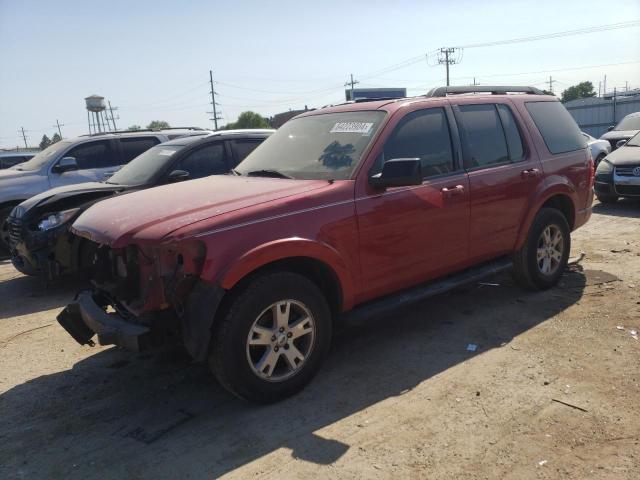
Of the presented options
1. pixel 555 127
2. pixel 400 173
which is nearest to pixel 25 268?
pixel 400 173

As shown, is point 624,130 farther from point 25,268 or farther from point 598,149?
point 25,268

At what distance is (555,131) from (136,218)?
13.9ft

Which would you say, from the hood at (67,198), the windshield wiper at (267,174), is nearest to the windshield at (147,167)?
the hood at (67,198)

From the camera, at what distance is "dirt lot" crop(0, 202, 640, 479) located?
9.50 ft

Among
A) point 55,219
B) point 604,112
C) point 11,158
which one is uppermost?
point 11,158

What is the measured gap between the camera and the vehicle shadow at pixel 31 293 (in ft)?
19.7

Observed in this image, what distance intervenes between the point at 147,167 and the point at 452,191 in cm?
413

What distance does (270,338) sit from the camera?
3432 millimetres

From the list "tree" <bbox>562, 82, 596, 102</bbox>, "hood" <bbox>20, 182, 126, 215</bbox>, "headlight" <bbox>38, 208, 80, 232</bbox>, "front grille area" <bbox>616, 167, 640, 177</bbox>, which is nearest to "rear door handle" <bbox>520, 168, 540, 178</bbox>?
"hood" <bbox>20, 182, 126, 215</bbox>

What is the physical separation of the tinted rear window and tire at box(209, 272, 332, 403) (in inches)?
124

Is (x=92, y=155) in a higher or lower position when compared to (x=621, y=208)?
higher

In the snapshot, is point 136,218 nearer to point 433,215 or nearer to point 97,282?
point 97,282

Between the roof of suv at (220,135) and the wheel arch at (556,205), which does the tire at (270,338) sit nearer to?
the wheel arch at (556,205)

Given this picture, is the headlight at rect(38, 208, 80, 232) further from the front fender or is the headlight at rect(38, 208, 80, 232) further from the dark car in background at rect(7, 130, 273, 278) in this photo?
the front fender
